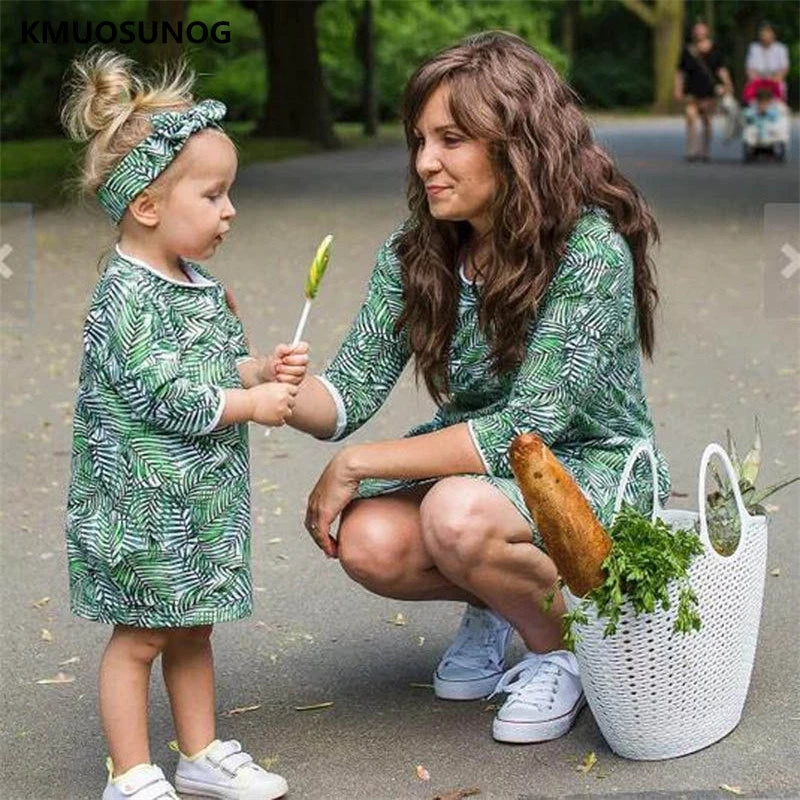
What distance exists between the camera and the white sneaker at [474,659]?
456cm

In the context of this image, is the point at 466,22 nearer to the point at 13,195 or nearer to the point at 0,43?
the point at 0,43

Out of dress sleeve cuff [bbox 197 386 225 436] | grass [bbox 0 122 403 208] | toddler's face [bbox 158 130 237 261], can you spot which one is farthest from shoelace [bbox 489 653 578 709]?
grass [bbox 0 122 403 208]

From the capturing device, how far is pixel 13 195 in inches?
739

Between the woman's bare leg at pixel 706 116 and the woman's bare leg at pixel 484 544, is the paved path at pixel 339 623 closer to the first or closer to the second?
the woman's bare leg at pixel 484 544

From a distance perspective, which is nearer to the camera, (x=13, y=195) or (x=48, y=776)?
(x=48, y=776)

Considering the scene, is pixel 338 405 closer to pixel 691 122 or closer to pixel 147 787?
pixel 147 787

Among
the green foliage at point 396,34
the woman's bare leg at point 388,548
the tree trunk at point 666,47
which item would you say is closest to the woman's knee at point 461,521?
the woman's bare leg at point 388,548

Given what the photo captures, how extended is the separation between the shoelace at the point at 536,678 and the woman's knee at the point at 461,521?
384 mm

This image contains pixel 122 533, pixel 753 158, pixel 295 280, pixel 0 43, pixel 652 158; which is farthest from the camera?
pixel 0 43

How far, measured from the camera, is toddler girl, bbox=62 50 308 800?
3.72 m

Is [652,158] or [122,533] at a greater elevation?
[122,533]

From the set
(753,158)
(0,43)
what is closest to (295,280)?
(753,158)

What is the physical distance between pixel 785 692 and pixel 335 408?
4.36 ft

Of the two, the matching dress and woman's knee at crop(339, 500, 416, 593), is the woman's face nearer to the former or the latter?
the matching dress
